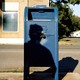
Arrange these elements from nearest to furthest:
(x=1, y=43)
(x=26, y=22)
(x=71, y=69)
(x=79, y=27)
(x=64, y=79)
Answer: (x=26, y=22), (x=64, y=79), (x=71, y=69), (x=1, y=43), (x=79, y=27)

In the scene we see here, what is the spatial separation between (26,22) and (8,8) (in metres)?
19.7

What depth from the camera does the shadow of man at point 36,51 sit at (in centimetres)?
914

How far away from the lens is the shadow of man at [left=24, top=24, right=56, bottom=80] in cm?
914

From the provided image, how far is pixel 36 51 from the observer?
9211 millimetres

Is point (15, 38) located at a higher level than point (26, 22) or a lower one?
lower

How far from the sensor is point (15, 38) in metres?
28.4

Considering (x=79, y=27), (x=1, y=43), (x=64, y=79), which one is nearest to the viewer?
(x=64, y=79)

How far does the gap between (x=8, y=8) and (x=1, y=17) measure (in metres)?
0.93

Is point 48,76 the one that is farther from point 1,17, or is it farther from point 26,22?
point 1,17

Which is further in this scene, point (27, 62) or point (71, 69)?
point (71, 69)

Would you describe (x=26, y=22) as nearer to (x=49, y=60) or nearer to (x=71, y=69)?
(x=49, y=60)

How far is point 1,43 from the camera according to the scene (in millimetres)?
28109

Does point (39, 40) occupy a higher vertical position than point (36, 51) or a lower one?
higher

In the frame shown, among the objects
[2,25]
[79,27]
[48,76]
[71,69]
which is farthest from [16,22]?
[79,27]
